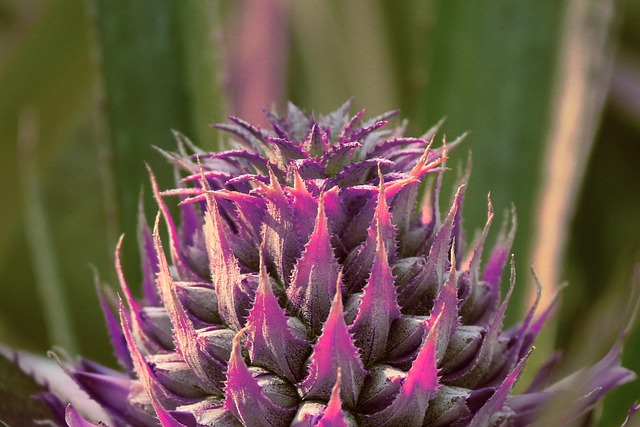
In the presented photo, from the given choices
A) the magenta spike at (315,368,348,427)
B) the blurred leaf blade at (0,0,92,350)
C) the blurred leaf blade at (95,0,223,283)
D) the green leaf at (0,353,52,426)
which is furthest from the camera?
the blurred leaf blade at (0,0,92,350)

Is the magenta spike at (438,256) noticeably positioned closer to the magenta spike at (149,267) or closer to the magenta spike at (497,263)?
the magenta spike at (497,263)

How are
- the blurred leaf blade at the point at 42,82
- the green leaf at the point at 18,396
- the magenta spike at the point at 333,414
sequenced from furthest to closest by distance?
the blurred leaf blade at the point at 42,82
the green leaf at the point at 18,396
the magenta spike at the point at 333,414

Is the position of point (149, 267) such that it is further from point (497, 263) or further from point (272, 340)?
point (497, 263)

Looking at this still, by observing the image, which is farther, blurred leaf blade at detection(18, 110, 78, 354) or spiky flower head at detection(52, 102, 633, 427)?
blurred leaf blade at detection(18, 110, 78, 354)

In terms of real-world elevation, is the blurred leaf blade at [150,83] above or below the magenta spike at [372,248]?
above

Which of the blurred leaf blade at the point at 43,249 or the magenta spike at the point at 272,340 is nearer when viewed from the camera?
the magenta spike at the point at 272,340

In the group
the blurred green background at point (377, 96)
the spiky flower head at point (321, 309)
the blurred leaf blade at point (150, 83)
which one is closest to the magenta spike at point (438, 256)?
the spiky flower head at point (321, 309)

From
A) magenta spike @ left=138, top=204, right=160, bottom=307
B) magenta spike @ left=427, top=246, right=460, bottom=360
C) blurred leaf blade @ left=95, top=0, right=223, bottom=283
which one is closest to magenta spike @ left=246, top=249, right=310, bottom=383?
magenta spike @ left=427, top=246, right=460, bottom=360

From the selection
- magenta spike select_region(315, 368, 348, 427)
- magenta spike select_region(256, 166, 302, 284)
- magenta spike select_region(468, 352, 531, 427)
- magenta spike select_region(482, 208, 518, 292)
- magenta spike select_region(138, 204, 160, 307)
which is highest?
magenta spike select_region(256, 166, 302, 284)

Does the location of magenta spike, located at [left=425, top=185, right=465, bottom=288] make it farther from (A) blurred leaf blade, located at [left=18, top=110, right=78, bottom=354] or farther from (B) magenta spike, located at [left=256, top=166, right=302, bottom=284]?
(A) blurred leaf blade, located at [left=18, top=110, right=78, bottom=354]
